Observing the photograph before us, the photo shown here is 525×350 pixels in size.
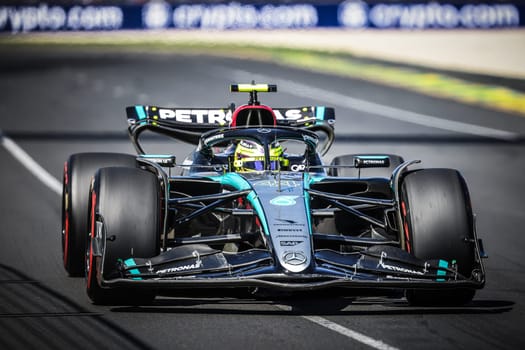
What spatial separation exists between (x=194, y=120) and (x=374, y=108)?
1766 cm

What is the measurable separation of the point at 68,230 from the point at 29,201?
19.3 ft

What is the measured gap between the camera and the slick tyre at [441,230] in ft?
32.0

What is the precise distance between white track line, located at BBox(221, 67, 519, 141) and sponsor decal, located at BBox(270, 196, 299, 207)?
1733 cm

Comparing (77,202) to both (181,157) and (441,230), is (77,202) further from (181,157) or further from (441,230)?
(181,157)

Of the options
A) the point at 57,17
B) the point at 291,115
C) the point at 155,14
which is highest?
the point at 155,14

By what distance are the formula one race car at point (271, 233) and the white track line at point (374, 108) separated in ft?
54.0

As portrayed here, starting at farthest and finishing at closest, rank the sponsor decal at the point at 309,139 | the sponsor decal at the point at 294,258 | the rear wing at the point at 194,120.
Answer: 1. the rear wing at the point at 194,120
2. the sponsor decal at the point at 309,139
3. the sponsor decal at the point at 294,258

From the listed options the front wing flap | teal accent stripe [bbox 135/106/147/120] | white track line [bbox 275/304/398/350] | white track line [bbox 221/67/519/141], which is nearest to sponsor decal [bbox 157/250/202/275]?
the front wing flap

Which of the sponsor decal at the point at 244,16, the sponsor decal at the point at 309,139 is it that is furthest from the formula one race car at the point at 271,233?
the sponsor decal at the point at 244,16

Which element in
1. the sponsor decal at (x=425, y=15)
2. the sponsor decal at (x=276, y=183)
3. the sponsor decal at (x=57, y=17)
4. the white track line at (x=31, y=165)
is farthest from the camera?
the sponsor decal at (x=57, y=17)

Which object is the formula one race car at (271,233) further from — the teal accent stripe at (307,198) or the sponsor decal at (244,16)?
the sponsor decal at (244,16)

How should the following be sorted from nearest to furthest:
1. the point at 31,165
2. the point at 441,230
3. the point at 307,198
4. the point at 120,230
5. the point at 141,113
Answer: the point at 120,230 → the point at 441,230 → the point at 307,198 → the point at 141,113 → the point at 31,165

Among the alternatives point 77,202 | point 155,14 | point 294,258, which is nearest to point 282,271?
point 294,258

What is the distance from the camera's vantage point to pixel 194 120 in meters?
14.9
